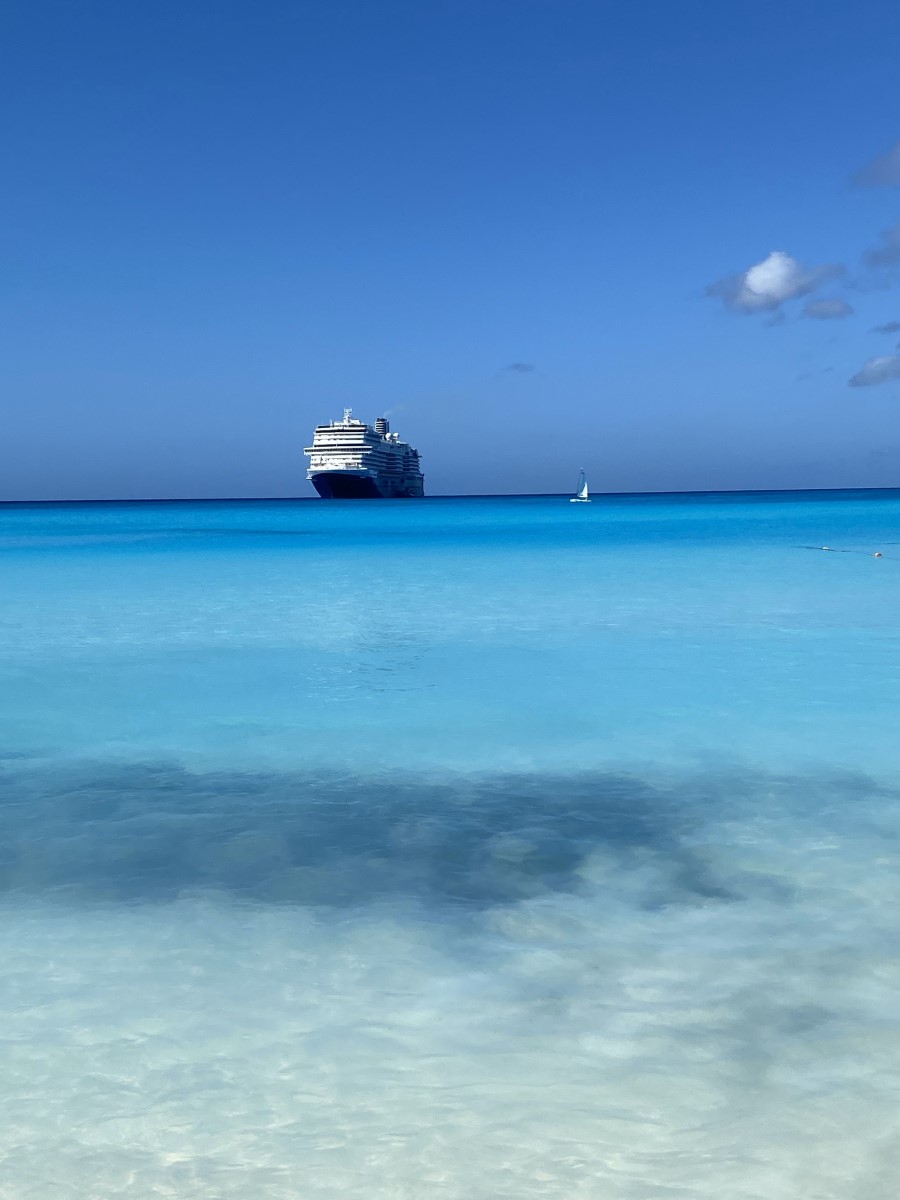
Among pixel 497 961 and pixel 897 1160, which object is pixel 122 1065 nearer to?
pixel 497 961

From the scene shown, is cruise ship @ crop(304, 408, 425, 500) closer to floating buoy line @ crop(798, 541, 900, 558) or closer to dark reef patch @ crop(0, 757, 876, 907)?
floating buoy line @ crop(798, 541, 900, 558)

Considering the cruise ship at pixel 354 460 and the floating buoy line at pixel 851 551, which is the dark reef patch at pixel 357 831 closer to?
the floating buoy line at pixel 851 551

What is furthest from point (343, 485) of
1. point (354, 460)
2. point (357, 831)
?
point (357, 831)

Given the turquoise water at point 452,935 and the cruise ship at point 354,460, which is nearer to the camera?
the turquoise water at point 452,935

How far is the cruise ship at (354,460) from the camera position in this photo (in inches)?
4328

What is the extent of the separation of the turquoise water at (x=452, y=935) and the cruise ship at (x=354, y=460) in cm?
10060

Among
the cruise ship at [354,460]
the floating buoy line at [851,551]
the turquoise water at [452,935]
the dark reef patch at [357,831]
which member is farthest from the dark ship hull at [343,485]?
the dark reef patch at [357,831]

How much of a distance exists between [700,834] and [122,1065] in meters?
3.28

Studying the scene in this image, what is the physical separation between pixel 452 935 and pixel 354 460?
107372mm

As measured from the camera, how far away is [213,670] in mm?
11469

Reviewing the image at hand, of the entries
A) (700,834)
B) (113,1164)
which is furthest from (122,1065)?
(700,834)

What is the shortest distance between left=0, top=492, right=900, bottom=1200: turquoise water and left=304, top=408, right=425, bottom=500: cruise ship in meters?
101

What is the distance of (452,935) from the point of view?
14.0ft

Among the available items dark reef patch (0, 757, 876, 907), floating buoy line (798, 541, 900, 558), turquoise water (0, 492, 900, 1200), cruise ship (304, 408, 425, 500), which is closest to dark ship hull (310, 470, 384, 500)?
cruise ship (304, 408, 425, 500)
